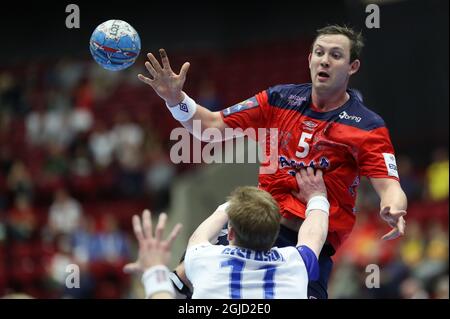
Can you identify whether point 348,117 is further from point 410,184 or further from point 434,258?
point 410,184

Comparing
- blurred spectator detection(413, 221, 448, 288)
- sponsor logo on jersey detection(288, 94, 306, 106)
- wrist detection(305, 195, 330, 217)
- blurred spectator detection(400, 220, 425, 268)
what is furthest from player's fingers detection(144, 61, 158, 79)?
blurred spectator detection(400, 220, 425, 268)

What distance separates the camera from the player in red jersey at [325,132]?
24.5 ft

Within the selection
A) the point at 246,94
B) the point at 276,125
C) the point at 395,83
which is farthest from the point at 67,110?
the point at 276,125

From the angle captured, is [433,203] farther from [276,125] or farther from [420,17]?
[276,125]

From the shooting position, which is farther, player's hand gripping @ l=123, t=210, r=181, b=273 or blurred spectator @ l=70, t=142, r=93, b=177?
blurred spectator @ l=70, t=142, r=93, b=177

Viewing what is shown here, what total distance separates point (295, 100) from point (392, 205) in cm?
153

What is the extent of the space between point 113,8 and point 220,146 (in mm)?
10063

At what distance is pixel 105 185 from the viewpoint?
70.9 feet

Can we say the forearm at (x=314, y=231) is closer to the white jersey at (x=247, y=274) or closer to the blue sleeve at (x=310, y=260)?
the blue sleeve at (x=310, y=260)

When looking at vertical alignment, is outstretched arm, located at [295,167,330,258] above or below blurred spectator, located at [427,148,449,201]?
above

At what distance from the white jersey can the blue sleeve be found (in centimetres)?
7

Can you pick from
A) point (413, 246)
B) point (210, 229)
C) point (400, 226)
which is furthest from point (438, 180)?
point (210, 229)

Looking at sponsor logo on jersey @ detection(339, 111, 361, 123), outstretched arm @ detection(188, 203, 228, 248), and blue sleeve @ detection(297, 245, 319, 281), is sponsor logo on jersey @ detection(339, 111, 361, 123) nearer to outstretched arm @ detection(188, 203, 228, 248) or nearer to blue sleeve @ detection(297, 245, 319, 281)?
outstretched arm @ detection(188, 203, 228, 248)

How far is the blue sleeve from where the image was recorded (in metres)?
6.32
